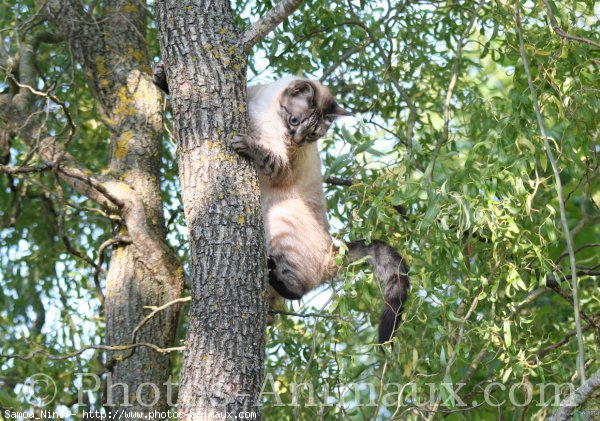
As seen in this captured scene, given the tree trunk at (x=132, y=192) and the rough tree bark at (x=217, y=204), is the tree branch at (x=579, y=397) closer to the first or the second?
the rough tree bark at (x=217, y=204)

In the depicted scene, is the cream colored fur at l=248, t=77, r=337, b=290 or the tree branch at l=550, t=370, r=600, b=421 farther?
the cream colored fur at l=248, t=77, r=337, b=290

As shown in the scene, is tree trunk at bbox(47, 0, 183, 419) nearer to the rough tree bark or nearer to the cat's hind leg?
the cat's hind leg

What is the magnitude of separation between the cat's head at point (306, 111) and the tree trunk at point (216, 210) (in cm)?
134

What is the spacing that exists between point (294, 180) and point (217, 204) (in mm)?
1725

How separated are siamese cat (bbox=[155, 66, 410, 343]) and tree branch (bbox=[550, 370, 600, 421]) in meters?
1.78

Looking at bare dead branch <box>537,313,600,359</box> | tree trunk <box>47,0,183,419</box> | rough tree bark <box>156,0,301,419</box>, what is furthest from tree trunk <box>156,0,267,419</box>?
bare dead branch <box>537,313,600,359</box>

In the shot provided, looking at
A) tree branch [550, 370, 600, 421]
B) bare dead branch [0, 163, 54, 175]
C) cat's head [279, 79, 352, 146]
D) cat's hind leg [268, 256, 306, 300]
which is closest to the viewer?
tree branch [550, 370, 600, 421]

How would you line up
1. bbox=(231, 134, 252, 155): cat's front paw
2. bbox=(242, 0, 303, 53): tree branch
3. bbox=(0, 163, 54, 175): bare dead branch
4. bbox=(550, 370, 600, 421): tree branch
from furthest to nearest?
bbox=(0, 163, 54, 175): bare dead branch, bbox=(242, 0, 303, 53): tree branch, bbox=(231, 134, 252, 155): cat's front paw, bbox=(550, 370, 600, 421): tree branch

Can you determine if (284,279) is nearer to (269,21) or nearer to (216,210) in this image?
(216,210)

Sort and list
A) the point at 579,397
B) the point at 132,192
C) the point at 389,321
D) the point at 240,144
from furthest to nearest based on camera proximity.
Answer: the point at 132,192, the point at 389,321, the point at 240,144, the point at 579,397

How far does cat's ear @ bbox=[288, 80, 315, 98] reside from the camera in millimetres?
4930

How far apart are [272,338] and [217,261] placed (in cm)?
173

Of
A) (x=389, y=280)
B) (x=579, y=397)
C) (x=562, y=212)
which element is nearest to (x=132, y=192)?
(x=389, y=280)

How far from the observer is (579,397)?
2.80m
